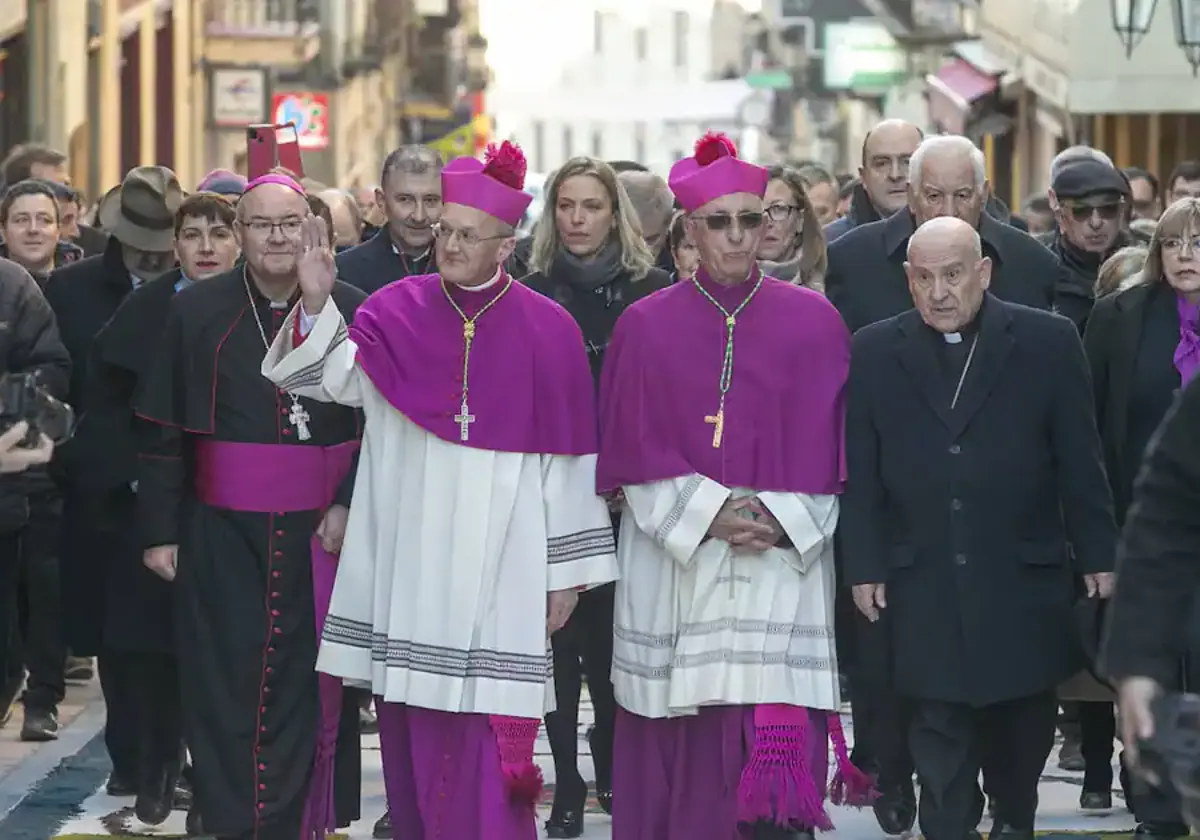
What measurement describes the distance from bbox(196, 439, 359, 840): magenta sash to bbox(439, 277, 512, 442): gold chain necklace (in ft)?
1.81

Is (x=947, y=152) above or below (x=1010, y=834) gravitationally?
above

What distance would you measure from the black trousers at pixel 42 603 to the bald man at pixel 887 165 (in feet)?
11.0

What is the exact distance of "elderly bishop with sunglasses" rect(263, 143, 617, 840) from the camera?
7.37 m

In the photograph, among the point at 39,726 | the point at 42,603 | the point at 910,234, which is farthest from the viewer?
the point at 42,603

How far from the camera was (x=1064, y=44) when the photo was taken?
27781mm

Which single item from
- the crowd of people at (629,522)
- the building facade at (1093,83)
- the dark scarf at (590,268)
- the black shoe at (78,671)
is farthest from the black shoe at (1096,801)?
the building facade at (1093,83)

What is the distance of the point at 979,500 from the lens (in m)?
7.61

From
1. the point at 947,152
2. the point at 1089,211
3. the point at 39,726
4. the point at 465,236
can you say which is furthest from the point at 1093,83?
the point at 465,236

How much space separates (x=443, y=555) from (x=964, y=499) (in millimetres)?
1453

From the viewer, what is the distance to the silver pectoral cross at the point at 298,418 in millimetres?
7758

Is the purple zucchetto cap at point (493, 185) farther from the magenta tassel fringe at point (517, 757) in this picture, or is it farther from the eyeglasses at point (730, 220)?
the magenta tassel fringe at point (517, 757)

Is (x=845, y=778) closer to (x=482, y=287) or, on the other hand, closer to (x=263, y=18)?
A: (x=482, y=287)

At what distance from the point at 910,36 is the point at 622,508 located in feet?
116

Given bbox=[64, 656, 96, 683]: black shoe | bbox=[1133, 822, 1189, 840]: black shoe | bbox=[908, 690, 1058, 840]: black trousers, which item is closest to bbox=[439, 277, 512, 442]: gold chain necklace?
bbox=[908, 690, 1058, 840]: black trousers
